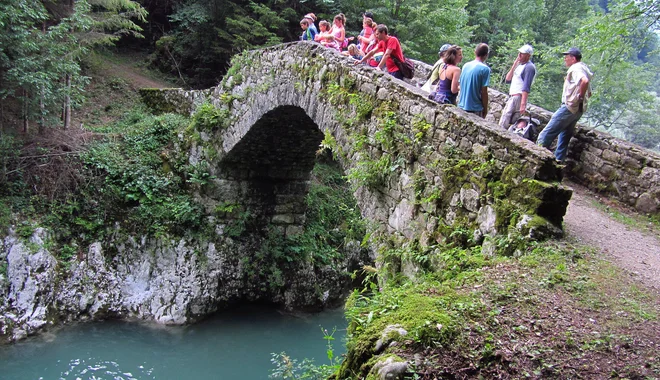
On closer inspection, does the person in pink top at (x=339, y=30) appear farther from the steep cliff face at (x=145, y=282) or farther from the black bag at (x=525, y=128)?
the steep cliff face at (x=145, y=282)

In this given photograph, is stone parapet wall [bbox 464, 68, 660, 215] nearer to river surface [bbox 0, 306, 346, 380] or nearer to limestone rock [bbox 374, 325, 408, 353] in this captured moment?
limestone rock [bbox 374, 325, 408, 353]

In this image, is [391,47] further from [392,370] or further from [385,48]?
[392,370]

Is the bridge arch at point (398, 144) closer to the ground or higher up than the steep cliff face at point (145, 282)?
higher up

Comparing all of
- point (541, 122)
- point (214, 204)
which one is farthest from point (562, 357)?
point (214, 204)

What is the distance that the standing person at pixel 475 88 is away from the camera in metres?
4.25

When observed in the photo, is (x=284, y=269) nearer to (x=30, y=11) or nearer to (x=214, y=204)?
(x=214, y=204)

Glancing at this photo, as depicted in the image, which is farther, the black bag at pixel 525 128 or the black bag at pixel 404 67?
the black bag at pixel 404 67

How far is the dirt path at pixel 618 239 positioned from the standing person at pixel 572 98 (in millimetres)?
851

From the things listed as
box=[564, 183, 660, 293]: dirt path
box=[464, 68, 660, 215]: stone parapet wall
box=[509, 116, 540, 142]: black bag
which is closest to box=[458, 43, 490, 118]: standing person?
box=[509, 116, 540, 142]: black bag

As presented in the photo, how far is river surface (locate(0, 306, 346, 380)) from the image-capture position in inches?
296

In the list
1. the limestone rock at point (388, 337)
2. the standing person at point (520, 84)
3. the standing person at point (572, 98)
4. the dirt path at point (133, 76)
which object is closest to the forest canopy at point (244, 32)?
the dirt path at point (133, 76)

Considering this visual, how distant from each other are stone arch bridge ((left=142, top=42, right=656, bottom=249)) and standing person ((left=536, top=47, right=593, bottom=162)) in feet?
5.06

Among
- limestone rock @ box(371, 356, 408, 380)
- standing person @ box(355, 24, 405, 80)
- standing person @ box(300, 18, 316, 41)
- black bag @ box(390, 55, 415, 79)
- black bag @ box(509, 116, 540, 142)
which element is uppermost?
standing person @ box(300, 18, 316, 41)

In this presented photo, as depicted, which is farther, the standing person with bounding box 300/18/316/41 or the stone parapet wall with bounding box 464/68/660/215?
the standing person with bounding box 300/18/316/41
